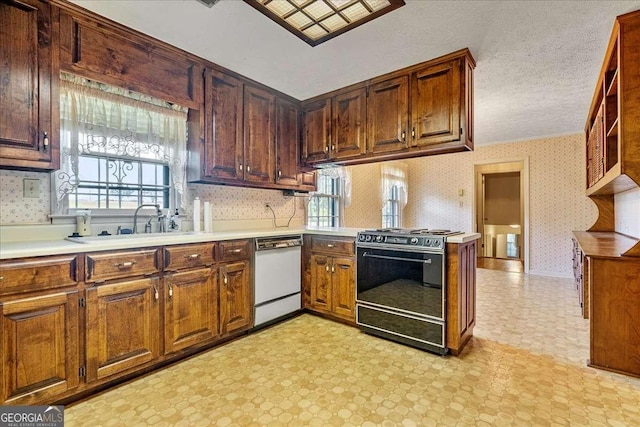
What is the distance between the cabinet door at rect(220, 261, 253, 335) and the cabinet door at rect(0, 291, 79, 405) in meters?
0.97

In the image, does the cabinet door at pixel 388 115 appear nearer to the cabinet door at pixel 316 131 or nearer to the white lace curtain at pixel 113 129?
the cabinet door at pixel 316 131

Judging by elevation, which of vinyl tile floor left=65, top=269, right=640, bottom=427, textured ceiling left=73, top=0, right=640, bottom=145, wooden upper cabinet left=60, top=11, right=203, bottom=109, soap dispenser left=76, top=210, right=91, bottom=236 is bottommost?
vinyl tile floor left=65, top=269, right=640, bottom=427

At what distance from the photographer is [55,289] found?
1649 millimetres

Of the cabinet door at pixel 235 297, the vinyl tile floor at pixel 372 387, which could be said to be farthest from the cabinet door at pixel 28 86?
the vinyl tile floor at pixel 372 387

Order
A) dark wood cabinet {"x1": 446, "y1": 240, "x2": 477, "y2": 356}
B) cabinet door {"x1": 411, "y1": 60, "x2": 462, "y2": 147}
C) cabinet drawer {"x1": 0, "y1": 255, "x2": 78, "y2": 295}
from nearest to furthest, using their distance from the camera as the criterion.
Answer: cabinet drawer {"x1": 0, "y1": 255, "x2": 78, "y2": 295}
dark wood cabinet {"x1": 446, "y1": 240, "x2": 477, "y2": 356}
cabinet door {"x1": 411, "y1": 60, "x2": 462, "y2": 147}

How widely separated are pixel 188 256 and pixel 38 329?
2.87 feet

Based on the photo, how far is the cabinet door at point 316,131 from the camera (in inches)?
131

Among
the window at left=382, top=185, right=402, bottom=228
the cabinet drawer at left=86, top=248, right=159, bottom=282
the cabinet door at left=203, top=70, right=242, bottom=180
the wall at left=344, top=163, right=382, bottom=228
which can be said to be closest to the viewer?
the cabinet drawer at left=86, top=248, right=159, bottom=282

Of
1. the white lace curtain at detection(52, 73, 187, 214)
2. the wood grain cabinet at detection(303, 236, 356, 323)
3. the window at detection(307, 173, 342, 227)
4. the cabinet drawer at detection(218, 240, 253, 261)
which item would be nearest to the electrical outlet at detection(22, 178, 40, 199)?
the white lace curtain at detection(52, 73, 187, 214)

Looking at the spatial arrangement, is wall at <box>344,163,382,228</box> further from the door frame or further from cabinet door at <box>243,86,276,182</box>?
cabinet door at <box>243,86,276,182</box>

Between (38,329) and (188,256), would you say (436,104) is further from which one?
(38,329)

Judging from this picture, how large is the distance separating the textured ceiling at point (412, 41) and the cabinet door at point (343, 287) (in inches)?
71.1

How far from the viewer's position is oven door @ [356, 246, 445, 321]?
2350 mm

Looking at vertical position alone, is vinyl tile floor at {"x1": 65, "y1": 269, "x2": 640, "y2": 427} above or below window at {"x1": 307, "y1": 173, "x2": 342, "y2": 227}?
below
